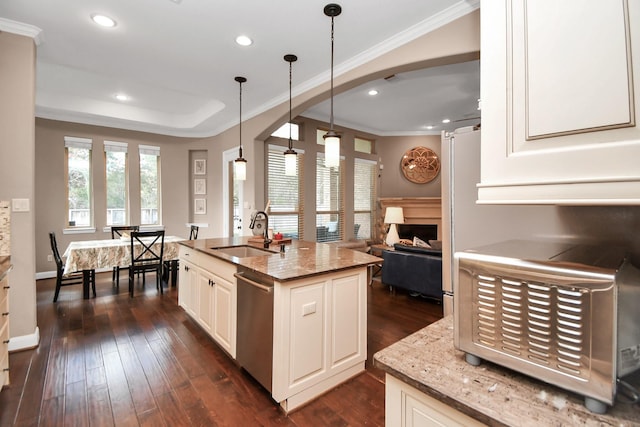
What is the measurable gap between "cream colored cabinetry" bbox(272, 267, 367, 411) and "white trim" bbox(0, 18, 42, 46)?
3.25 m

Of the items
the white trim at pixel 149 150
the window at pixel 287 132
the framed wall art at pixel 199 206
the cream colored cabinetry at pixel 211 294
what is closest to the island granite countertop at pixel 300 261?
the cream colored cabinetry at pixel 211 294

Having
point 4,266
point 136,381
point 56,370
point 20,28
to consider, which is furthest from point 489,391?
point 20,28

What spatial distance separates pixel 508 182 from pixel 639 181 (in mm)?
220

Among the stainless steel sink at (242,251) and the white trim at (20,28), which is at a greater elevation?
the white trim at (20,28)

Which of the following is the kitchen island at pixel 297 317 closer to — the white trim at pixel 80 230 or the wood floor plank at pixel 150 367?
the wood floor plank at pixel 150 367

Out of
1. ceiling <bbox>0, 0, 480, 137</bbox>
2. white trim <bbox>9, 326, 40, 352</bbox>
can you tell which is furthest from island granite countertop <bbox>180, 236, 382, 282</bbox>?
ceiling <bbox>0, 0, 480, 137</bbox>

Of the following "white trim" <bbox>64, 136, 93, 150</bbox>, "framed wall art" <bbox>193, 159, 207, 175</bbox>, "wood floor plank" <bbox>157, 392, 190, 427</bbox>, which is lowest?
"wood floor plank" <bbox>157, 392, 190, 427</bbox>

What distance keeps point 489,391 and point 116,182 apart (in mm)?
6680

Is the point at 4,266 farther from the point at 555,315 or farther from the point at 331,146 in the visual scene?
the point at 555,315

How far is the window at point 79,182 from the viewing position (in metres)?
5.24

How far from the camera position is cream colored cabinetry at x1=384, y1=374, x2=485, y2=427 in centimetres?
75

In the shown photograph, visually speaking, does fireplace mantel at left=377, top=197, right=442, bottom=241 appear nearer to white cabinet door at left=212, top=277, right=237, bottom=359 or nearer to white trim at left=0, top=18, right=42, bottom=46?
white cabinet door at left=212, top=277, right=237, bottom=359

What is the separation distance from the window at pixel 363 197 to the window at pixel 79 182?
17.1ft

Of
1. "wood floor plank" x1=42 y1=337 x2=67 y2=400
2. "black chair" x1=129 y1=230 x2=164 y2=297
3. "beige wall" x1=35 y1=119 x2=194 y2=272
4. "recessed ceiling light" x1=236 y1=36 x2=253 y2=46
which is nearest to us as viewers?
"wood floor plank" x1=42 y1=337 x2=67 y2=400
